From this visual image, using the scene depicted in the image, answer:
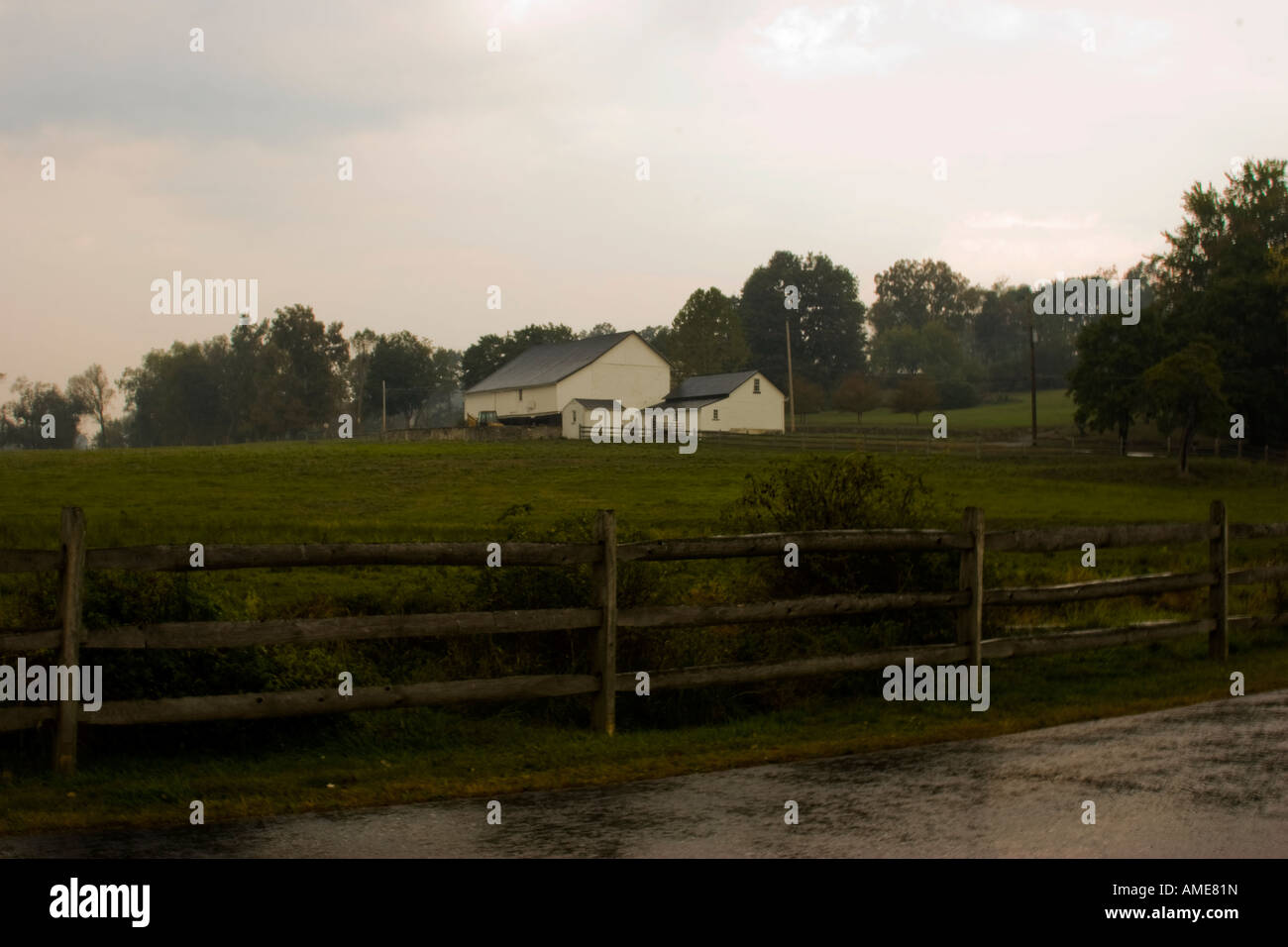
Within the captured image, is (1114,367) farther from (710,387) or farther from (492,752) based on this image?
(492,752)

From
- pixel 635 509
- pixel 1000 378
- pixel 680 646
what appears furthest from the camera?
pixel 1000 378

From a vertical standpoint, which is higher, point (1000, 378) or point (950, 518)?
point (1000, 378)

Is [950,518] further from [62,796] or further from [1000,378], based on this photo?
[1000,378]

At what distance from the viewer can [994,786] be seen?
7.81m

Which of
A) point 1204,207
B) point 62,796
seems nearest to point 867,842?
point 62,796

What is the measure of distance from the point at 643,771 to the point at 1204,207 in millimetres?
93166

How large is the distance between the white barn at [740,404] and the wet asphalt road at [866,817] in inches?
3040

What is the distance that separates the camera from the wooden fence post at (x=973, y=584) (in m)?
11.2

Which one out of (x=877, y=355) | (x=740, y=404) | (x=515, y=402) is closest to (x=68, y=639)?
(x=740, y=404)

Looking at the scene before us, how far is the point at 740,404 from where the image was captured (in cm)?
8750

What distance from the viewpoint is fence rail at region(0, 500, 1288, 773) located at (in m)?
8.12

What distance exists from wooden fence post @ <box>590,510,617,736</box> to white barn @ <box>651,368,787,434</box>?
250 feet

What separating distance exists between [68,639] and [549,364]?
8269 cm

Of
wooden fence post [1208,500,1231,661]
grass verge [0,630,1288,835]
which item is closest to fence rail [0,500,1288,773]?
grass verge [0,630,1288,835]
